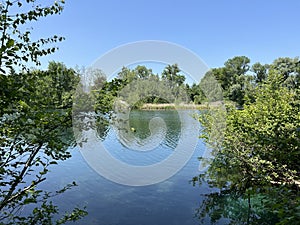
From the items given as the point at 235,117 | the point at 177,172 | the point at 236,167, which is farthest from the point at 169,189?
the point at 235,117

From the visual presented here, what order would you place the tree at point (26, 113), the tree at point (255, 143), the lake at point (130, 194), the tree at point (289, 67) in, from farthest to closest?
1. the tree at point (289, 67)
2. the lake at point (130, 194)
3. the tree at point (255, 143)
4. the tree at point (26, 113)

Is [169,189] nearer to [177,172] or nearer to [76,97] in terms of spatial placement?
[177,172]

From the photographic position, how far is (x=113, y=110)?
2092mm

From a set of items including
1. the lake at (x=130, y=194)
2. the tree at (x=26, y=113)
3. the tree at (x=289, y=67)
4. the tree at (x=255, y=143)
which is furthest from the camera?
the tree at (x=289, y=67)

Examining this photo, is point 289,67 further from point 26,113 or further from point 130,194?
point 26,113

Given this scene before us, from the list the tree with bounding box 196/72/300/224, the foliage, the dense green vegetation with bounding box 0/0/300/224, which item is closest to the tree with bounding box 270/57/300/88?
the dense green vegetation with bounding box 0/0/300/224

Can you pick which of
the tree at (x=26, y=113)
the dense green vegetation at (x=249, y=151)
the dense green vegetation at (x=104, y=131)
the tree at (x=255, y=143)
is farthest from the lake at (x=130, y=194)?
the tree at (x=26, y=113)

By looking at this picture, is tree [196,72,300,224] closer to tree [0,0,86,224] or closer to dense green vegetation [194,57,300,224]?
dense green vegetation [194,57,300,224]

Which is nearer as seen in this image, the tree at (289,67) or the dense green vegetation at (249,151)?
the dense green vegetation at (249,151)

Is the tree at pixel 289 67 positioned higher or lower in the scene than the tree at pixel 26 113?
higher

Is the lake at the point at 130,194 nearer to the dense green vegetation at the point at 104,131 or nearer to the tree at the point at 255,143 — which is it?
the dense green vegetation at the point at 104,131

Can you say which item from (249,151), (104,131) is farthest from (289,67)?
(104,131)

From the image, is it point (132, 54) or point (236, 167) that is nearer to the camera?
point (132, 54)

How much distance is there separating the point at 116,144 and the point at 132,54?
369 inches
